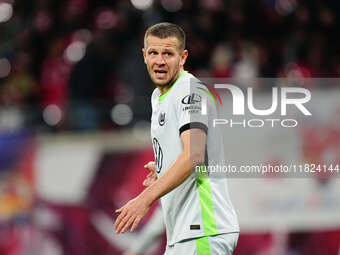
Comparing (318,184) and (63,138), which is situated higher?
A: (63,138)

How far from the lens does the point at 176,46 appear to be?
435 cm

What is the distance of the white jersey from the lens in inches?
169

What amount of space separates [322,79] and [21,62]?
186 inches

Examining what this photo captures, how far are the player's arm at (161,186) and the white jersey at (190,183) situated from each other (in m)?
0.20

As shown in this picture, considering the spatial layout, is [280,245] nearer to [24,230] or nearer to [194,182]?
[24,230]

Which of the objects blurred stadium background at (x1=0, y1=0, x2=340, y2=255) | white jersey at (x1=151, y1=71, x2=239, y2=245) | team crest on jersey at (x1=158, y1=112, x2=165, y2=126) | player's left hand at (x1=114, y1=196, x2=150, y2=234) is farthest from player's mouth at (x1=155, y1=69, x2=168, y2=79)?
blurred stadium background at (x1=0, y1=0, x2=340, y2=255)

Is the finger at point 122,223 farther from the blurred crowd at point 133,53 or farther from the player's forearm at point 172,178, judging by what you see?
the blurred crowd at point 133,53

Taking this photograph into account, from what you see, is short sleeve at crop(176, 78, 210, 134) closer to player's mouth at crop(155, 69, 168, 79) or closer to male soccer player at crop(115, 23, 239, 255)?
male soccer player at crop(115, 23, 239, 255)

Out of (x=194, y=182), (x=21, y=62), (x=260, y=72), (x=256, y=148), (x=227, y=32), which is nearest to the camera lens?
(x=194, y=182)

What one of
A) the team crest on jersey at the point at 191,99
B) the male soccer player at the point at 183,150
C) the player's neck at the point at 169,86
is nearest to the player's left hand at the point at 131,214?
the male soccer player at the point at 183,150

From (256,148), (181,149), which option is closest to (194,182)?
(181,149)

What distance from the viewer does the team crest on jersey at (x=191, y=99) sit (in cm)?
427

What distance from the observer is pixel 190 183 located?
434 cm

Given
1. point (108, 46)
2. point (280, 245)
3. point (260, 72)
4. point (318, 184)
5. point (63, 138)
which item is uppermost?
point (108, 46)
